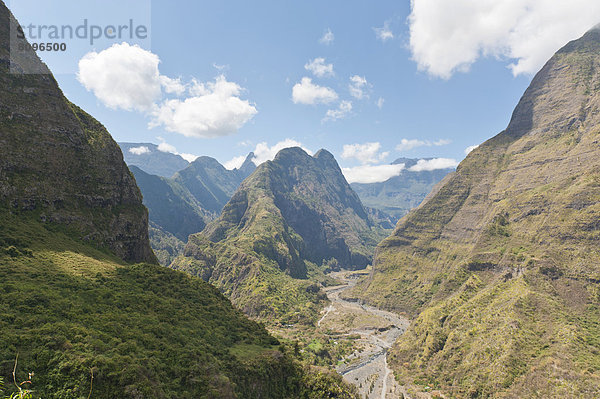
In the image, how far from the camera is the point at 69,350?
49.6 m

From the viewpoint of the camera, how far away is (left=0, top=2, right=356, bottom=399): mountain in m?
49.5

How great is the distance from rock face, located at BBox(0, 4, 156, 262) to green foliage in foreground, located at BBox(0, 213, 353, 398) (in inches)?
468

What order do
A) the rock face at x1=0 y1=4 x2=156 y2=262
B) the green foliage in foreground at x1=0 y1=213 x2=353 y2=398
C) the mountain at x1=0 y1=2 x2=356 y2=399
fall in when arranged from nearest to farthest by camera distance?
the green foliage in foreground at x1=0 y1=213 x2=353 y2=398 → the mountain at x1=0 y1=2 x2=356 y2=399 → the rock face at x1=0 y1=4 x2=156 y2=262

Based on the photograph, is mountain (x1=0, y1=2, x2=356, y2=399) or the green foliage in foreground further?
mountain (x1=0, y1=2, x2=356, y2=399)

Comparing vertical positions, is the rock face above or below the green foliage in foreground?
above

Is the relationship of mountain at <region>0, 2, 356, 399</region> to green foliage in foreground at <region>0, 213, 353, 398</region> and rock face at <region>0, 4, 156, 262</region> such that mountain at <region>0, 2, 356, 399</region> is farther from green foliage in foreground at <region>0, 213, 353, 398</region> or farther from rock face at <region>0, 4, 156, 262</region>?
rock face at <region>0, 4, 156, 262</region>

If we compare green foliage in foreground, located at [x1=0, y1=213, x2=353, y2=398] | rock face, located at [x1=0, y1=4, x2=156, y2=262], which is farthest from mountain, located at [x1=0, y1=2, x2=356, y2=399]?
rock face, located at [x1=0, y1=4, x2=156, y2=262]

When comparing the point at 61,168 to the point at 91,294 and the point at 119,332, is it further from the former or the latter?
the point at 119,332

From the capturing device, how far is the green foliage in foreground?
47812mm

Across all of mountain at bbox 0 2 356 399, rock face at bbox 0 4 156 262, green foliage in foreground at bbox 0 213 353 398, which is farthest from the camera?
rock face at bbox 0 4 156 262

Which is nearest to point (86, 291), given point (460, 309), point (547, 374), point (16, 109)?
point (16, 109)

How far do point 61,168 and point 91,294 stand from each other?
66.4m

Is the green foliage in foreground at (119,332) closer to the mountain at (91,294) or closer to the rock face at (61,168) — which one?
the mountain at (91,294)

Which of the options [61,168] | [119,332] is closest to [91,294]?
[119,332]
